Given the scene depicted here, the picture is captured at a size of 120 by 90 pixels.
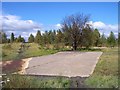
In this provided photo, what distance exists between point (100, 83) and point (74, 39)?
7325 millimetres

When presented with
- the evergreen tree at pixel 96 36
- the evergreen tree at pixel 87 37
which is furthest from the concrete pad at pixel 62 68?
the evergreen tree at pixel 87 37

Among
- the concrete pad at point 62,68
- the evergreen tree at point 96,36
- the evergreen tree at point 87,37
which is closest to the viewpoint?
the concrete pad at point 62,68

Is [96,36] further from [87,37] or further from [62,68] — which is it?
[62,68]

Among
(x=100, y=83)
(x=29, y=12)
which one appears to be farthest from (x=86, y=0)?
(x=100, y=83)

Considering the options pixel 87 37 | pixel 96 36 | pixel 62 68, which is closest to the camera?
pixel 62 68

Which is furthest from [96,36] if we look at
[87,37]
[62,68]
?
[62,68]

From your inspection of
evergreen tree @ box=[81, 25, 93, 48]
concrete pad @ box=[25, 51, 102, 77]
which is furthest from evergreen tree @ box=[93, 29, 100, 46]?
concrete pad @ box=[25, 51, 102, 77]

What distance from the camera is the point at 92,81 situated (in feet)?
9.33

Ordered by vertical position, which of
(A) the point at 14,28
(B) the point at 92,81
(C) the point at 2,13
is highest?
(C) the point at 2,13

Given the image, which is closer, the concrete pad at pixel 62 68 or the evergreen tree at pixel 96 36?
the concrete pad at pixel 62 68

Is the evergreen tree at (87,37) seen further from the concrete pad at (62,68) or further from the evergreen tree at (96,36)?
the concrete pad at (62,68)

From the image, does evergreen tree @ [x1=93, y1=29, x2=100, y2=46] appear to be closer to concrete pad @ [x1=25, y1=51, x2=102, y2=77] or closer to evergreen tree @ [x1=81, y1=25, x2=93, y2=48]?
evergreen tree @ [x1=81, y1=25, x2=93, y2=48]

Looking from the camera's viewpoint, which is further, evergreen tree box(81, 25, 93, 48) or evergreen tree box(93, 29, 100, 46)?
evergreen tree box(81, 25, 93, 48)

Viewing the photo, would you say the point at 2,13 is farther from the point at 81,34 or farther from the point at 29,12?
the point at 81,34
